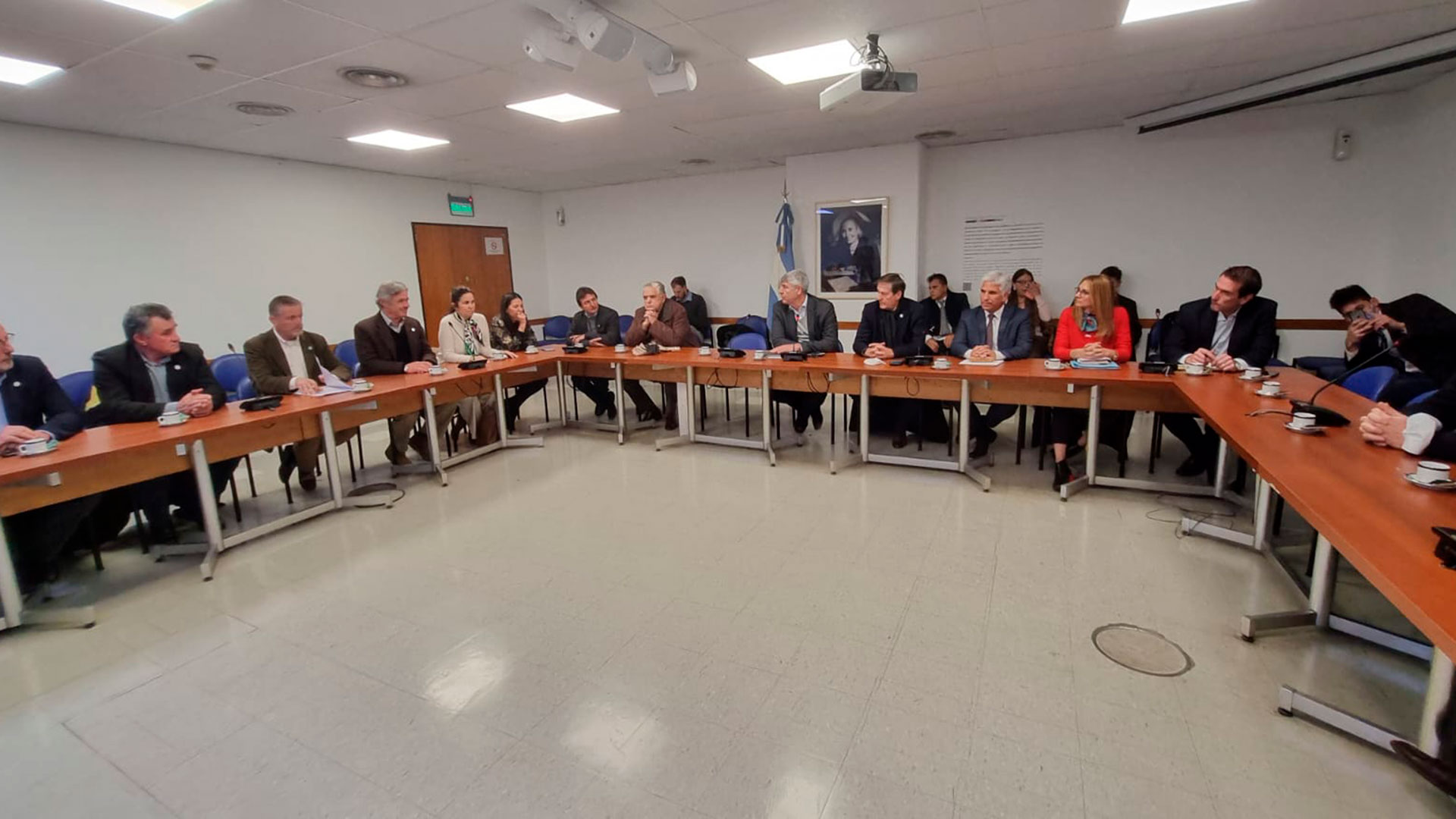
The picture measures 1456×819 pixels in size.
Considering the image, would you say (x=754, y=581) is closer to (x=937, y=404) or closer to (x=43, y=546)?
(x=937, y=404)

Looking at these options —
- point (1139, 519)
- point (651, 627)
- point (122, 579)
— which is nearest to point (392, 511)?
point (122, 579)

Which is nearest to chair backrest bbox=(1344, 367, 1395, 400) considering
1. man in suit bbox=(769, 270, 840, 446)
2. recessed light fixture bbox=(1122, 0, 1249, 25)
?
recessed light fixture bbox=(1122, 0, 1249, 25)

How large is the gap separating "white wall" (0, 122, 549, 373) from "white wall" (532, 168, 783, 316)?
2143 mm

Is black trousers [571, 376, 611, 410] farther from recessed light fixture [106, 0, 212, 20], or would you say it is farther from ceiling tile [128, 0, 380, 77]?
recessed light fixture [106, 0, 212, 20]

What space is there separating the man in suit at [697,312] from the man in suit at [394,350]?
3.44 m

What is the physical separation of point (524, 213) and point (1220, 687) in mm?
8803

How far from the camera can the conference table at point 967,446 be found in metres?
1.52

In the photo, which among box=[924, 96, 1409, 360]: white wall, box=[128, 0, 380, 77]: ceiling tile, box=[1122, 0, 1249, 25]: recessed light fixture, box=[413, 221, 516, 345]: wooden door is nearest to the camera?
box=[128, 0, 380, 77]: ceiling tile

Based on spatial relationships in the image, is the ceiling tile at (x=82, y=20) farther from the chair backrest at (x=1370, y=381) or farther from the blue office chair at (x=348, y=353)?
the chair backrest at (x=1370, y=381)

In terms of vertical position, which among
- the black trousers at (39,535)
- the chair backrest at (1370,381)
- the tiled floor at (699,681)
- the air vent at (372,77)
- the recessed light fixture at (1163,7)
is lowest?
the tiled floor at (699,681)

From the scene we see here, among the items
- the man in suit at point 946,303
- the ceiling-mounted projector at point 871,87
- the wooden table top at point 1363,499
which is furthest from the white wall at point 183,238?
the wooden table top at point 1363,499

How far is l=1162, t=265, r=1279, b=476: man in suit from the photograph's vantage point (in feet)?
11.5

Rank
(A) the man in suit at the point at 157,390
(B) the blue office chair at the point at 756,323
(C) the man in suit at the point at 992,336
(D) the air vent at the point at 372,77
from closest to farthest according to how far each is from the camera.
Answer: (A) the man in suit at the point at 157,390
(D) the air vent at the point at 372,77
(C) the man in suit at the point at 992,336
(B) the blue office chair at the point at 756,323

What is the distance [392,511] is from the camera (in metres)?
3.69
